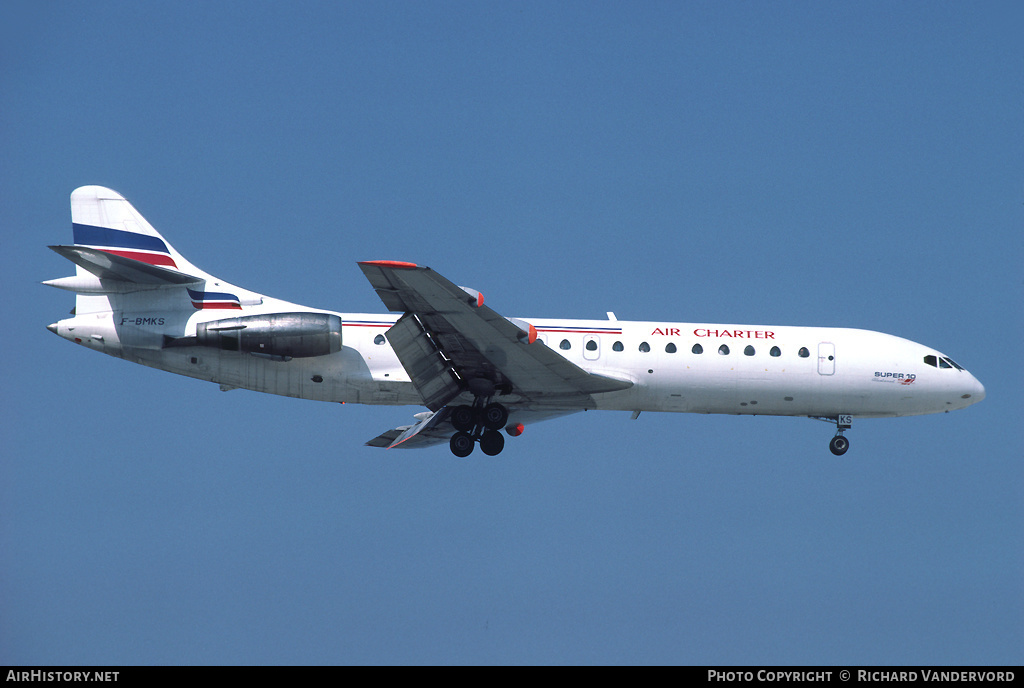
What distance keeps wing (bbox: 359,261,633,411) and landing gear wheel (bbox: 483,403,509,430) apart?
0.36 m

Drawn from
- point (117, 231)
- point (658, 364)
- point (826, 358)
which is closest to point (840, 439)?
point (826, 358)

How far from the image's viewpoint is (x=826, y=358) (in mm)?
27203

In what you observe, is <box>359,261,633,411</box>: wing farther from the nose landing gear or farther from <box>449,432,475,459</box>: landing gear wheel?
the nose landing gear

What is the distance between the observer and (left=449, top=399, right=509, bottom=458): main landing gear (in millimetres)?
26031

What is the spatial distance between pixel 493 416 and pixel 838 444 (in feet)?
30.2

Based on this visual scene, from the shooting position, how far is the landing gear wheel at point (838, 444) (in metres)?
27.9

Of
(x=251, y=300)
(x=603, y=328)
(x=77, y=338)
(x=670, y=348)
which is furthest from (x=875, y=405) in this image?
(x=77, y=338)

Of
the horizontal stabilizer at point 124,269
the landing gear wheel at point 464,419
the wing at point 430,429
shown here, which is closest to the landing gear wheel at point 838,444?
the wing at point 430,429

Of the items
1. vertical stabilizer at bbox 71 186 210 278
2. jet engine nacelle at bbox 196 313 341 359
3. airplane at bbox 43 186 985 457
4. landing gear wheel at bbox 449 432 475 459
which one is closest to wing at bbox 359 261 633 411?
airplane at bbox 43 186 985 457

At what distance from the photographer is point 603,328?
26.4 meters
